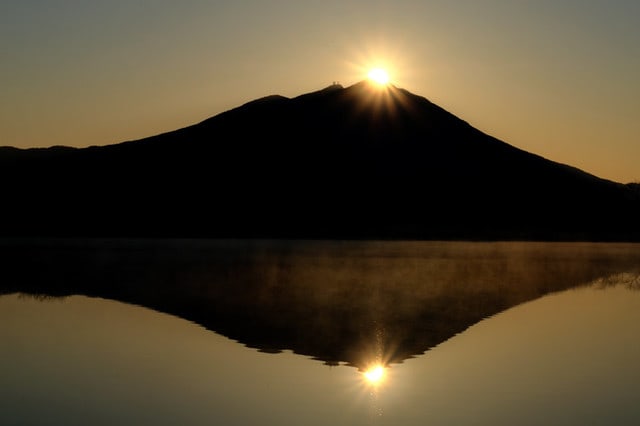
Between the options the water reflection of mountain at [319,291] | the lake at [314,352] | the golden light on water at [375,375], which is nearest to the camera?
the lake at [314,352]

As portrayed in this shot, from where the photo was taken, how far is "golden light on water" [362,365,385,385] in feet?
73.5

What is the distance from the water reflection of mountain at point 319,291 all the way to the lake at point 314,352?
180mm

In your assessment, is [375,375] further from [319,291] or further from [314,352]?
[319,291]

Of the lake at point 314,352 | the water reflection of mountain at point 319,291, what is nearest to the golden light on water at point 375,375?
the lake at point 314,352

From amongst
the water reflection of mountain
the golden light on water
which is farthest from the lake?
the water reflection of mountain

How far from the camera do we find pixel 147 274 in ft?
202

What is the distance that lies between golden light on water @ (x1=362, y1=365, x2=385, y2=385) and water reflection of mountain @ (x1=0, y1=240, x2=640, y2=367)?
2.33ft

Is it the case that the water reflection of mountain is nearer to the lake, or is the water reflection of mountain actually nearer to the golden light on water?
the lake

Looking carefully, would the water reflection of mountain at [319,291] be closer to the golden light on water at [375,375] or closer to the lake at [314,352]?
the lake at [314,352]

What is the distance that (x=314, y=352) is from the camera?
2717 centimetres

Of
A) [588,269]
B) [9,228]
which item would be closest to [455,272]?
[588,269]

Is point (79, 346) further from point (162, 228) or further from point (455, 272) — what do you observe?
point (162, 228)

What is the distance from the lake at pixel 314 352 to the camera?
18781 millimetres

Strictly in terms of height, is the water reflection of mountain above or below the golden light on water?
above
